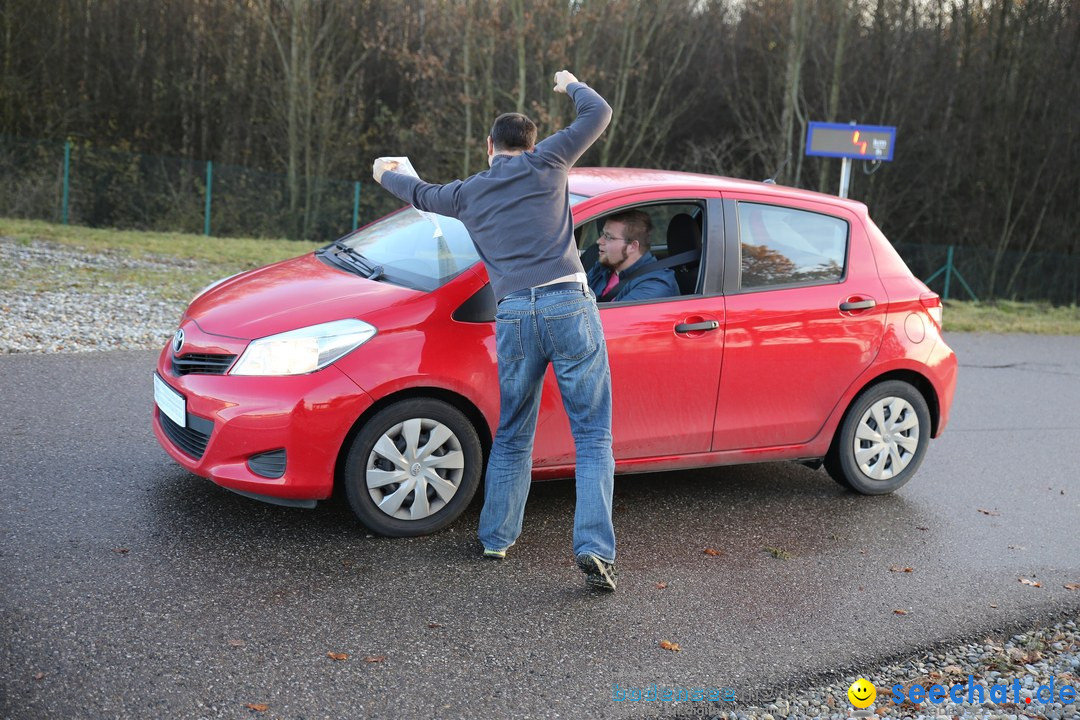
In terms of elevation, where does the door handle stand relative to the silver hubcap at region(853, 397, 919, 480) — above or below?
above

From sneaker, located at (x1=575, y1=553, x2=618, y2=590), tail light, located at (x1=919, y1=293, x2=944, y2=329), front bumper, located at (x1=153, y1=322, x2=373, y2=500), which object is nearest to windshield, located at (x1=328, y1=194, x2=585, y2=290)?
front bumper, located at (x1=153, y1=322, x2=373, y2=500)

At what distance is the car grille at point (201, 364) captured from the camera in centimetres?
454

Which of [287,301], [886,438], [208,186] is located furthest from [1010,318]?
[208,186]

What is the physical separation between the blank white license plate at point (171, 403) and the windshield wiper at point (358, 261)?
1047 mm

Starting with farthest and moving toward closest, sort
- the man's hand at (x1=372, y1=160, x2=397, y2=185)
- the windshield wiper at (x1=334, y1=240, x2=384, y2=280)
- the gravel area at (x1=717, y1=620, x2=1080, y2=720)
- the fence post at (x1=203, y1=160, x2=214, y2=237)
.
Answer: the fence post at (x1=203, y1=160, x2=214, y2=237)
the windshield wiper at (x1=334, y1=240, x2=384, y2=280)
the man's hand at (x1=372, y1=160, x2=397, y2=185)
the gravel area at (x1=717, y1=620, x2=1080, y2=720)

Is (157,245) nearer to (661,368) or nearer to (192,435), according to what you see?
(192,435)

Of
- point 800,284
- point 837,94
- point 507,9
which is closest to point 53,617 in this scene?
point 800,284

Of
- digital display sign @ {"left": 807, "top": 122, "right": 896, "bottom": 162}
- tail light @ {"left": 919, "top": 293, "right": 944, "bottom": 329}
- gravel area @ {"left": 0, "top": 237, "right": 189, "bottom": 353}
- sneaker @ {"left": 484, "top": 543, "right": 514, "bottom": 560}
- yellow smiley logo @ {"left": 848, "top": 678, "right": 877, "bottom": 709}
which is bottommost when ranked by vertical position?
gravel area @ {"left": 0, "top": 237, "right": 189, "bottom": 353}

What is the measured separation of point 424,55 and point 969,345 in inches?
739

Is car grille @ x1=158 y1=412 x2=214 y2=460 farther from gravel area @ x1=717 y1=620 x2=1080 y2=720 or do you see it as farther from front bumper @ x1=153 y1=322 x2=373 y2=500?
gravel area @ x1=717 y1=620 x2=1080 y2=720

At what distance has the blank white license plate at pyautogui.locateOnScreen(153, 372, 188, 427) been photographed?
4.60m

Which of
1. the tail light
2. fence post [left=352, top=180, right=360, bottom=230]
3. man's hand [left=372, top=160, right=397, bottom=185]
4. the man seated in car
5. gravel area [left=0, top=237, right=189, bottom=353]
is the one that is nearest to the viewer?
man's hand [left=372, top=160, right=397, bottom=185]

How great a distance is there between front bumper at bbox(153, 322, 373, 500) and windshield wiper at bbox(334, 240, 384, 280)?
0.77 metres

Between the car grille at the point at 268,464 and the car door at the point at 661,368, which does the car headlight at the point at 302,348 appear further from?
the car door at the point at 661,368
